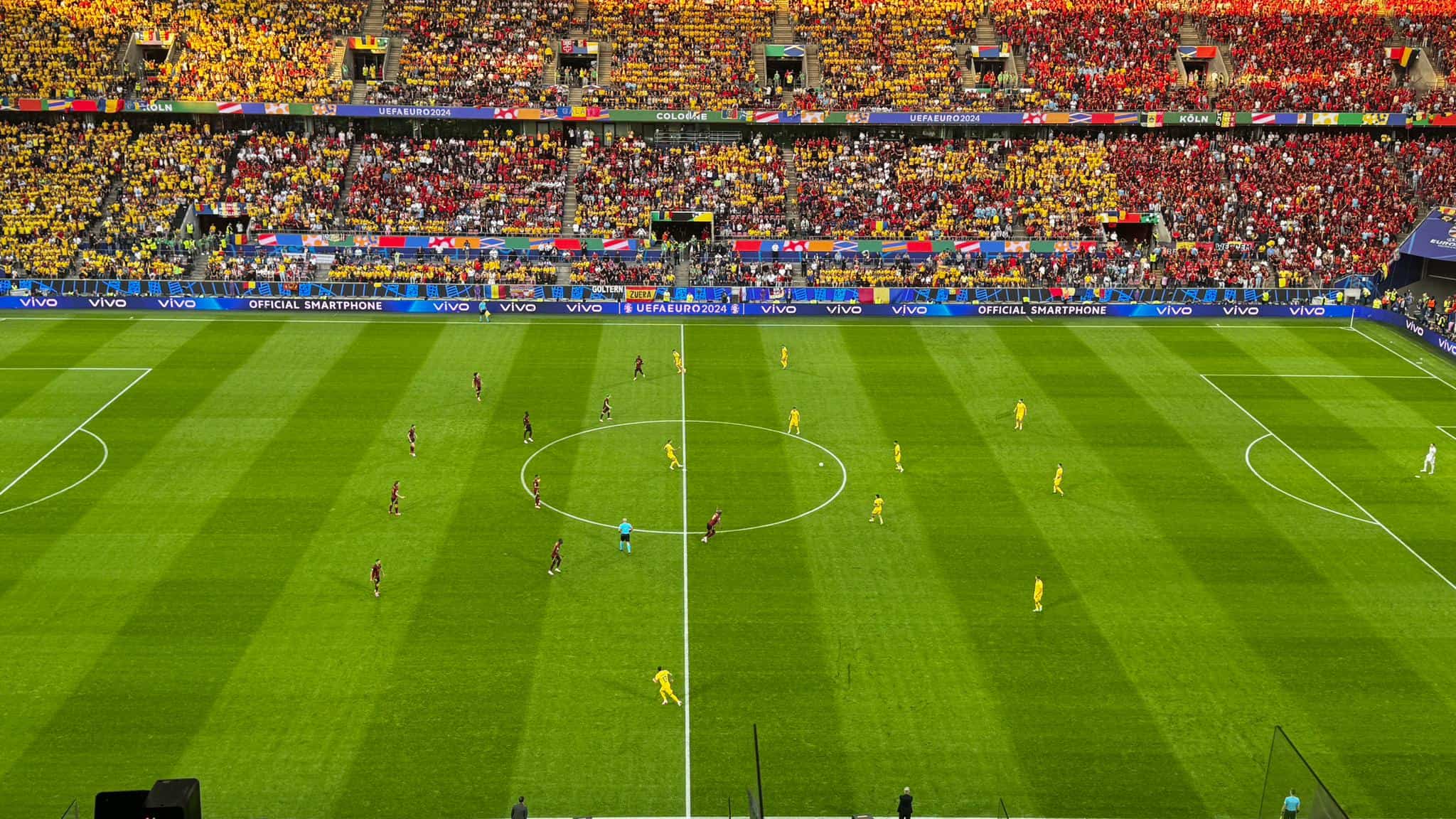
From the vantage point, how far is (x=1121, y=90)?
267 feet

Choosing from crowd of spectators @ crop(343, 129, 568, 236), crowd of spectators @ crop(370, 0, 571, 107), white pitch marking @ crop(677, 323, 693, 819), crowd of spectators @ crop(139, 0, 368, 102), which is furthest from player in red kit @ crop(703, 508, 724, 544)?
crowd of spectators @ crop(139, 0, 368, 102)

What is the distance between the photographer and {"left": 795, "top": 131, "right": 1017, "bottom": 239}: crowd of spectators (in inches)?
2933

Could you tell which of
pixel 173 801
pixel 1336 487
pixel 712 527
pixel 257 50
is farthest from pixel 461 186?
pixel 173 801

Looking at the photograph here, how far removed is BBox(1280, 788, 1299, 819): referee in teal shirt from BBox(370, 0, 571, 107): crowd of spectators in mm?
64228

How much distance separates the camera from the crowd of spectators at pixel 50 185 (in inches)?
2731

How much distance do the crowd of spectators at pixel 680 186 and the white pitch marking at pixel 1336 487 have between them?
95.1 ft

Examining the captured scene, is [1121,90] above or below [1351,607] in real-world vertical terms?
above

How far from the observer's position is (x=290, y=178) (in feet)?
250

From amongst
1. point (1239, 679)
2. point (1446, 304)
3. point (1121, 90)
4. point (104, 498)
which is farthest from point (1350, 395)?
point (104, 498)

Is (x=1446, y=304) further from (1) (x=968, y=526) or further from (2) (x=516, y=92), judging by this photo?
(2) (x=516, y=92)

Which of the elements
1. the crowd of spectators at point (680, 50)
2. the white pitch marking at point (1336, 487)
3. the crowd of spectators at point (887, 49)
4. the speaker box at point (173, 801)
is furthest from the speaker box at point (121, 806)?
the crowd of spectators at point (887, 49)

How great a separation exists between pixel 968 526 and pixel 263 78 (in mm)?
58811

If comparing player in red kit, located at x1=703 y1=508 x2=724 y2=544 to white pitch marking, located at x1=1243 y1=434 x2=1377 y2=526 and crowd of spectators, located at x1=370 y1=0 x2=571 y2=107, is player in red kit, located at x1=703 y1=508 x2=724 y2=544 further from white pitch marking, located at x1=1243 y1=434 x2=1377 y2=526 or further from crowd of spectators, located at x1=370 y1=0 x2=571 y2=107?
crowd of spectators, located at x1=370 y1=0 x2=571 y2=107

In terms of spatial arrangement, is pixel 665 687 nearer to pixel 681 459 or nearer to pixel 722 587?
pixel 722 587
